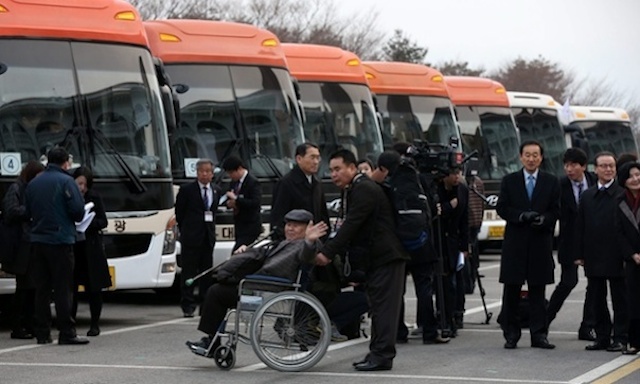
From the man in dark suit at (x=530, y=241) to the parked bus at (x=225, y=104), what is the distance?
537cm

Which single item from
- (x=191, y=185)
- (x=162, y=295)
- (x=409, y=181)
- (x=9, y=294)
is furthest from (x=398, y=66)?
(x=409, y=181)

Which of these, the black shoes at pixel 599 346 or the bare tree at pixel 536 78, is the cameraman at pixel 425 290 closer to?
the black shoes at pixel 599 346

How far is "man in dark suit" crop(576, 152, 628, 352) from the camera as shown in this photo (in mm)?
13547

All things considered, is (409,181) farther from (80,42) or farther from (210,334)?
(80,42)

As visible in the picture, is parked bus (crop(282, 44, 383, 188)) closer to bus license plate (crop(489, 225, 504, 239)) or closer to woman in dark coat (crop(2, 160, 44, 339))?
bus license plate (crop(489, 225, 504, 239))

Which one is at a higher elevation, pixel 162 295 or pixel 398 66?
pixel 398 66

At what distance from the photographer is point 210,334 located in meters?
12.2

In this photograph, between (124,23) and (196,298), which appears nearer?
(124,23)

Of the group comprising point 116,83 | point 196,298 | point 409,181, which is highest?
point 116,83

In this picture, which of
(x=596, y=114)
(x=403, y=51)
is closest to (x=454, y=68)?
(x=403, y=51)

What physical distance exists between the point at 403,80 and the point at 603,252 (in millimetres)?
13307

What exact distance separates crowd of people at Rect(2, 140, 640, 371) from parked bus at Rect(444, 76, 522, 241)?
13478mm

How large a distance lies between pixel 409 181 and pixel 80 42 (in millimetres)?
4791

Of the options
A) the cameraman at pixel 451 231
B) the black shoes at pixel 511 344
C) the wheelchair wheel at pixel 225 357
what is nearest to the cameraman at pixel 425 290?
the cameraman at pixel 451 231
